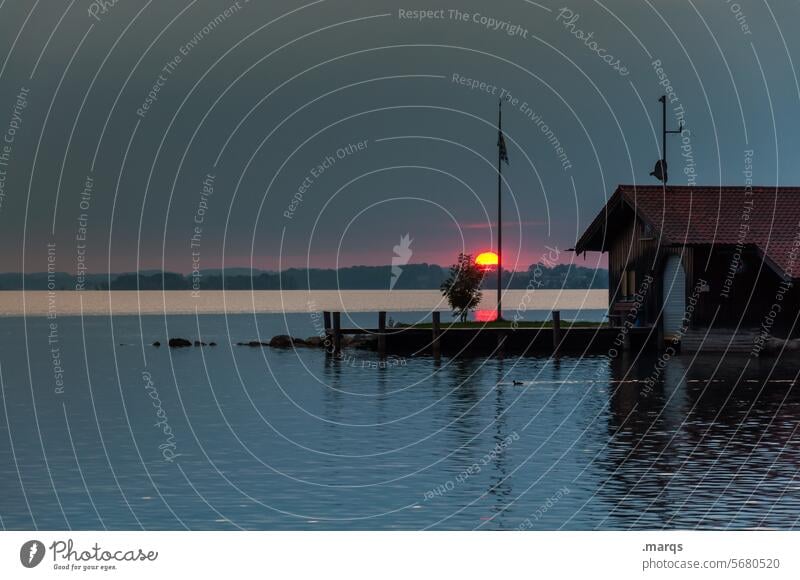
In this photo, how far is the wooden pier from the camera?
6494 cm

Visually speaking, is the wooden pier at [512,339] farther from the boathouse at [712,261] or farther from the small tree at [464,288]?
the small tree at [464,288]

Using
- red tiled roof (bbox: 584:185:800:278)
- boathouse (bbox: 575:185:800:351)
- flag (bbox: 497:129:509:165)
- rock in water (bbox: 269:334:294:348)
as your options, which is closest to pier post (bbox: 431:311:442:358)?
boathouse (bbox: 575:185:800:351)

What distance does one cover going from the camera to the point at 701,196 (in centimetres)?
6406

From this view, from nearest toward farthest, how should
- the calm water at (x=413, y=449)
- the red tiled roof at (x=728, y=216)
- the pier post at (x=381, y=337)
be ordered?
the calm water at (x=413, y=449)
the red tiled roof at (x=728, y=216)
the pier post at (x=381, y=337)

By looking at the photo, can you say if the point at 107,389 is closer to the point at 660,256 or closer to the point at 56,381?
the point at 56,381

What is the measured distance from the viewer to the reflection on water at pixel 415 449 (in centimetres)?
2267

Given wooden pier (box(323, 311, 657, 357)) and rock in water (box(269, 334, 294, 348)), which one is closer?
wooden pier (box(323, 311, 657, 357))

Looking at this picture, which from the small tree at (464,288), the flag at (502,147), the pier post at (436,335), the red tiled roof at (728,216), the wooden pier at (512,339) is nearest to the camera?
the red tiled roof at (728,216)

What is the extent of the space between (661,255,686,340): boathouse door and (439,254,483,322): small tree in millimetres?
20248

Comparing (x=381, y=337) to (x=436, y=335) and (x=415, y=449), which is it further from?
(x=415, y=449)

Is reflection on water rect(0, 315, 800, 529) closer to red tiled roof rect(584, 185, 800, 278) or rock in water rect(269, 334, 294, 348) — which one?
red tiled roof rect(584, 185, 800, 278)

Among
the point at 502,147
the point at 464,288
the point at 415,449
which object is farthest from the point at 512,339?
the point at 415,449

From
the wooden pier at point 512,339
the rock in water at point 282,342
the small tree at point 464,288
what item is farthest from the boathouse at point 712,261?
the rock in water at point 282,342

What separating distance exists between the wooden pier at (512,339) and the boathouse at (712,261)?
131 cm
